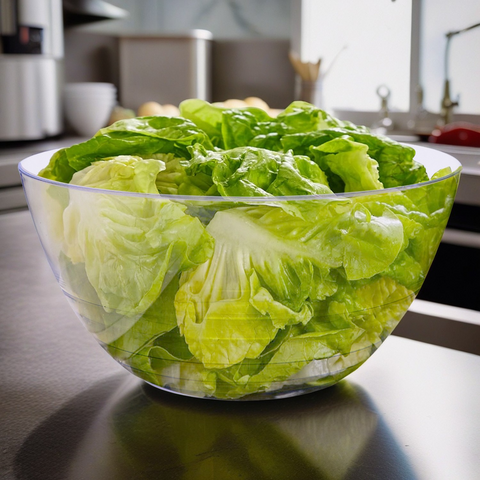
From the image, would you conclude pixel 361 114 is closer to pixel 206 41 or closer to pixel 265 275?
pixel 206 41

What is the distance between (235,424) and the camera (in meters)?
0.47

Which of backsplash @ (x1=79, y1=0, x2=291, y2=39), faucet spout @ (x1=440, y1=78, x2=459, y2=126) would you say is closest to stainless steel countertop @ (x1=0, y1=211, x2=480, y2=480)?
faucet spout @ (x1=440, y1=78, x2=459, y2=126)

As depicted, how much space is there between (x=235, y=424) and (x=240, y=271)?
5.1 inches

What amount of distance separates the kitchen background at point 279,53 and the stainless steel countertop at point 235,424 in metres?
2.06

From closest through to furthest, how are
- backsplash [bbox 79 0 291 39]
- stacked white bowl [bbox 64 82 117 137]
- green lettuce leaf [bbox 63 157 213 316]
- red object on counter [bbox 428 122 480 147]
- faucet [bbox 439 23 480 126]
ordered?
green lettuce leaf [bbox 63 157 213 316], red object on counter [bbox 428 122 480 147], faucet [bbox 439 23 480 126], stacked white bowl [bbox 64 82 117 137], backsplash [bbox 79 0 291 39]

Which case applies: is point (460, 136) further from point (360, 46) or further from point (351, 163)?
point (351, 163)

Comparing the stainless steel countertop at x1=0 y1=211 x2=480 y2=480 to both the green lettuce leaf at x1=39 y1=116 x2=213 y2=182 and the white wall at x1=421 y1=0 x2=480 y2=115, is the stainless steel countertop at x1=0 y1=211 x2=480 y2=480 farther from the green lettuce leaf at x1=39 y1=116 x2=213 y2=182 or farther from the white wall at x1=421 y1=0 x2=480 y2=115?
the white wall at x1=421 y1=0 x2=480 y2=115

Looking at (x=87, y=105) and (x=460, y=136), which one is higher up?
(x=87, y=105)

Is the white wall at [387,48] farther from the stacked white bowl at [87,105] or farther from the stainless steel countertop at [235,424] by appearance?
the stainless steel countertop at [235,424]

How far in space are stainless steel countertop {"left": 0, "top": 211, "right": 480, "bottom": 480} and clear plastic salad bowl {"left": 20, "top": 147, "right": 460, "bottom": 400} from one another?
36mm

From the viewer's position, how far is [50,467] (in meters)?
0.42

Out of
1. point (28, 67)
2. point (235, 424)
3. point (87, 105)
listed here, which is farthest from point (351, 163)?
point (87, 105)

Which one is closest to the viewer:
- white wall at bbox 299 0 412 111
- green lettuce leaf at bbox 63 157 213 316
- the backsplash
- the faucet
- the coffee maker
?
green lettuce leaf at bbox 63 157 213 316

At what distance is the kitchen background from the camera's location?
278cm
